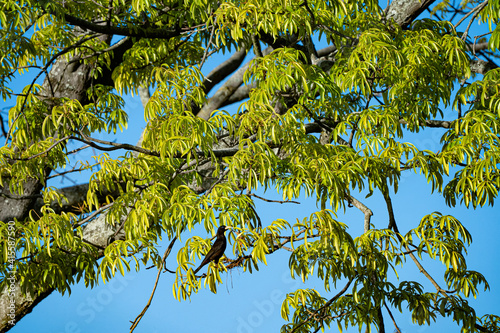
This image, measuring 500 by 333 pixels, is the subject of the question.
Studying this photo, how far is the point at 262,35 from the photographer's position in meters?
3.56

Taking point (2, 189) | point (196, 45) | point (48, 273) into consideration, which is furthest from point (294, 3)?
point (2, 189)

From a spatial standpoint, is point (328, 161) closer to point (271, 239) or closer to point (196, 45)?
point (271, 239)

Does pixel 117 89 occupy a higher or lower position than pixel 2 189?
higher

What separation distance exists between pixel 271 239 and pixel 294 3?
1404 mm

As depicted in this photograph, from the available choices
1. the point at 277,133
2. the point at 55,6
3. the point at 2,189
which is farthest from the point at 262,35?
the point at 2,189

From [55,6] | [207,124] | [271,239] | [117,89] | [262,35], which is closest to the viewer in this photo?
[271,239]

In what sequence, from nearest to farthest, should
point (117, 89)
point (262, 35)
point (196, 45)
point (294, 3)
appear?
point (294, 3) < point (262, 35) < point (117, 89) < point (196, 45)

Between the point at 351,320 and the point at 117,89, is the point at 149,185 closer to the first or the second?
the point at 117,89

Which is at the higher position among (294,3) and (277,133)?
(294,3)

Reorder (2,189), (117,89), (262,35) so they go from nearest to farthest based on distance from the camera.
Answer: (262,35)
(117,89)
(2,189)

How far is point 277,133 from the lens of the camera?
2762mm

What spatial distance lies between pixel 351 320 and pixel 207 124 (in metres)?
1.35

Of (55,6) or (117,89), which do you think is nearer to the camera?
(55,6)

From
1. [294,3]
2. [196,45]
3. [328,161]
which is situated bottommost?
[328,161]
